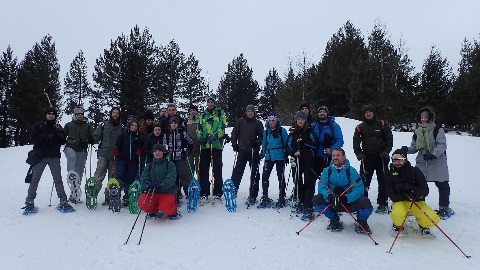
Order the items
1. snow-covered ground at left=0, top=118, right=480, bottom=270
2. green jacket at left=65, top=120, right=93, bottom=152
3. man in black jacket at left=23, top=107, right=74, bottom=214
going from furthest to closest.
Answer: green jacket at left=65, top=120, right=93, bottom=152, man in black jacket at left=23, top=107, right=74, bottom=214, snow-covered ground at left=0, top=118, right=480, bottom=270

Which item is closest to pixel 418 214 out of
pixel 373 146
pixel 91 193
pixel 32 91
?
pixel 373 146

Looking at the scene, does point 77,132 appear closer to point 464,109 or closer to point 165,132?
point 165,132

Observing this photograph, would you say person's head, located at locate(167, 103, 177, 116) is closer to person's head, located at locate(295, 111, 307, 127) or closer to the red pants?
the red pants

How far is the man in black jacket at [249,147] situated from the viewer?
705 centimetres

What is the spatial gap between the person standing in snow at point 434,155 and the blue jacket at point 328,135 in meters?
1.45

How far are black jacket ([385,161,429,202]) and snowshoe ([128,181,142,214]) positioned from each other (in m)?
4.48

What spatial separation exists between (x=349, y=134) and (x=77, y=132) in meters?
13.6

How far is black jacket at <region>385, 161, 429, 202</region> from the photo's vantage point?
16.9 ft

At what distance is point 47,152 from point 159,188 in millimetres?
2399

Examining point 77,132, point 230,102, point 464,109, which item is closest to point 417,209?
point 77,132

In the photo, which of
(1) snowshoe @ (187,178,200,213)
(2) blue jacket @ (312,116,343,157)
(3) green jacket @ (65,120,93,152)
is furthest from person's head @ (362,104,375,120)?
(3) green jacket @ (65,120,93,152)

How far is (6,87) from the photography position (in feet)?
103

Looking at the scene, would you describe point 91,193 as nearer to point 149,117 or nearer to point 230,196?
point 149,117

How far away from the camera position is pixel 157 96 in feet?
88.5
